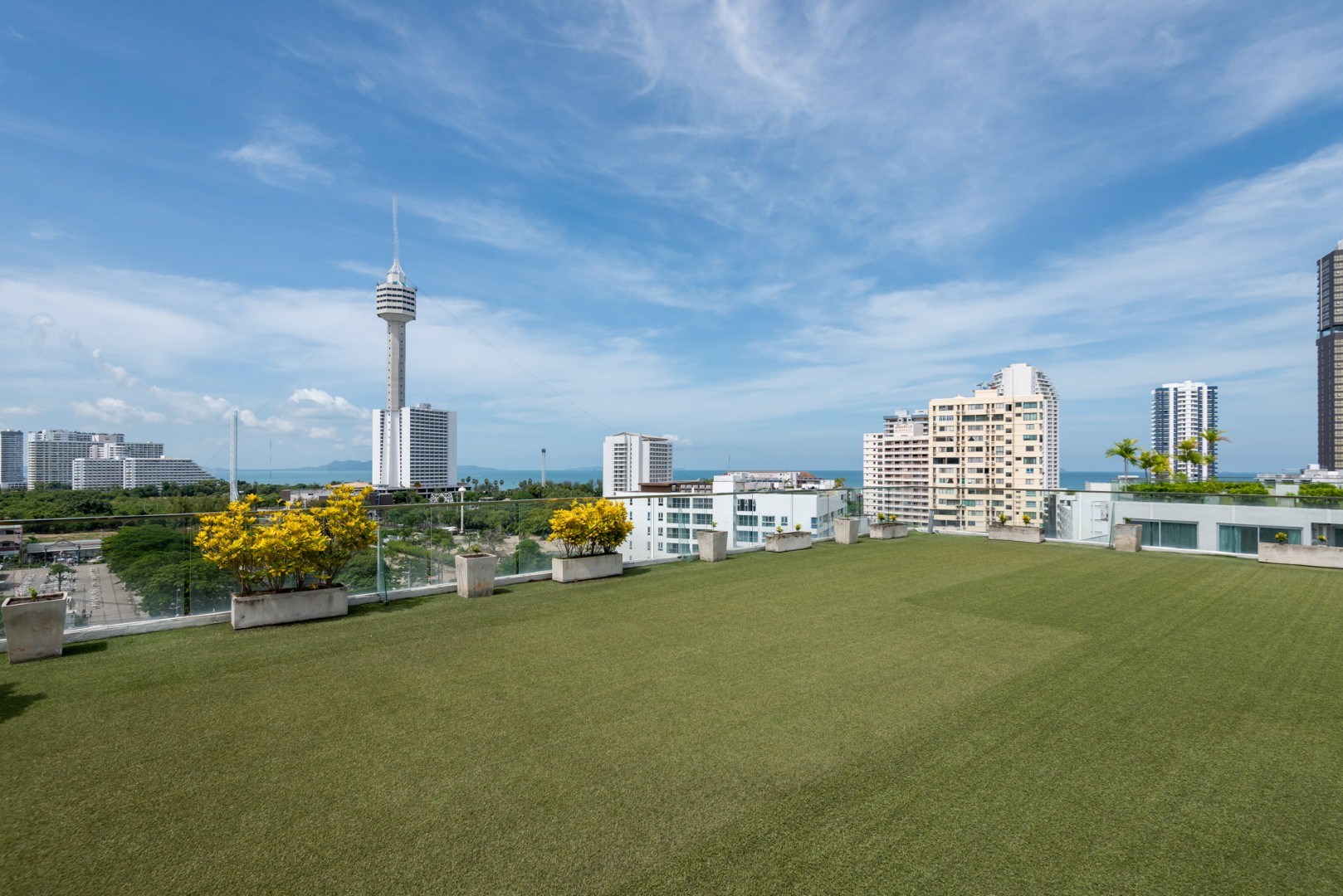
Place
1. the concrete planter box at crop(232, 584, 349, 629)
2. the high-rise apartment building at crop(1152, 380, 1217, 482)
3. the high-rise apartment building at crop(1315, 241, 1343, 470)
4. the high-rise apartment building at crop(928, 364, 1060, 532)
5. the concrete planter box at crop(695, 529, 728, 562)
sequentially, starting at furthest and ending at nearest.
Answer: the high-rise apartment building at crop(1152, 380, 1217, 482) < the high-rise apartment building at crop(1315, 241, 1343, 470) < the high-rise apartment building at crop(928, 364, 1060, 532) < the concrete planter box at crop(695, 529, 728, 562) < the concrete planter box at crop(232, 584, 349, 629)

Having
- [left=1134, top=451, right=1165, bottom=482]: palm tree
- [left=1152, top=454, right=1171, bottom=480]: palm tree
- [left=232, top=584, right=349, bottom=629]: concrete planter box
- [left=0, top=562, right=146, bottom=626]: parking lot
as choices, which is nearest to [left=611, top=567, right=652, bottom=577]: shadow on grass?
[left=232, top=584, right=349, bottom=629]: concrete planter box

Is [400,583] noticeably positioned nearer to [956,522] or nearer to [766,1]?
[766,1]

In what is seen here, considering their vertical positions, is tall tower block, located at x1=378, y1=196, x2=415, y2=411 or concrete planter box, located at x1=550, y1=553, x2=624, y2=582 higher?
tall tower block, located at x1=378, y1=196, x2=415, y2=411

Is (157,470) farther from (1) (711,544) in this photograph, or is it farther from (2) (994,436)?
(2) (994,436)

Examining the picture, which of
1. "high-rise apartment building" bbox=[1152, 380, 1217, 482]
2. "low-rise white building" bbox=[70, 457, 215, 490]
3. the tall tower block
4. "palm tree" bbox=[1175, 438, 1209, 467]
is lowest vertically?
"low-rise white building" bbox=[70, 457, 215, 490]

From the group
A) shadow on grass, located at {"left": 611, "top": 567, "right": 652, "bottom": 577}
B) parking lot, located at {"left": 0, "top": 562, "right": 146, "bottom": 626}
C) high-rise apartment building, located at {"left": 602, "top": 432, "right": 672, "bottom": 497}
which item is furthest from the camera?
high-rise apartment building, located at {"left": 602, "top": 432, "right": 672, "bottom": 497}

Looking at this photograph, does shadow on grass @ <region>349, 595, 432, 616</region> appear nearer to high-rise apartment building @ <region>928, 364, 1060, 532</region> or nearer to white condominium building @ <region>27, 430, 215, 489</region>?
high-rise apartment building @ <region>928, 364, 1060, 532</region>

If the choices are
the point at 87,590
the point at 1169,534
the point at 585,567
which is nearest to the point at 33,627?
the point at 87,590
